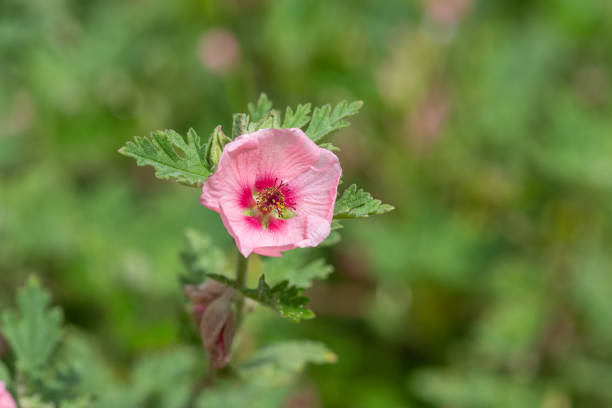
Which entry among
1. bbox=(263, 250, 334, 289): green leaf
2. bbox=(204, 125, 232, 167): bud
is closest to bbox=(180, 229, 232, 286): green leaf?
bbox=(263, 250, 334, 289): green leaf

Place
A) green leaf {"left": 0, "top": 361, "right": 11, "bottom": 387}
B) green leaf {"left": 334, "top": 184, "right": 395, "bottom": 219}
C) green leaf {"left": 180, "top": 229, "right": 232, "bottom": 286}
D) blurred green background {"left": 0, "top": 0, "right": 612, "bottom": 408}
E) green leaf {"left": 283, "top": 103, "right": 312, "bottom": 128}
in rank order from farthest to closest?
1. blurred green background {"left": 0, "top": 0, "right": 612, "bottom": 408}
2. green leaf {"left": 180, "top": 229, "right": 232, "bottom": 286}
3. green leaf {"left": 0, "top": 361, "right": 11, "bottom": 387}
4. green leaf {"left": 283, "top": 103, "right": 312, "bottom": 128}
5. green leaf {"left": 334, "top": 184, "right": 395, "bottom": 219}

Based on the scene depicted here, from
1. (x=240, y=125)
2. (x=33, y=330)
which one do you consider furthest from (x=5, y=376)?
(x=240, y=125)

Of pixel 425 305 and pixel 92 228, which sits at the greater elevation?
pixel 425 305

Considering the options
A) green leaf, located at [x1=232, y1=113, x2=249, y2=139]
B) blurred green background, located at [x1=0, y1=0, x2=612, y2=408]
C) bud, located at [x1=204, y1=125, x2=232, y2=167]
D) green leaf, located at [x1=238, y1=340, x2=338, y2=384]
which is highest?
blurred green background, located at [x1=0, y1=0, x2=612, y2=408]

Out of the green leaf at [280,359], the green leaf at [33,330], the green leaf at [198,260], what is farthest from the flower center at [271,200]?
the green leaf at [33,330]

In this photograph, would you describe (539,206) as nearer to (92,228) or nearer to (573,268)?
(573,268)

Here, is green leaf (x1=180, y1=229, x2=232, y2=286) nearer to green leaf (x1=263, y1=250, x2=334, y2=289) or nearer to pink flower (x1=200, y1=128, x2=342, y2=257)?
green leaf (x1=263, y1=250, x2=334, y2=289)

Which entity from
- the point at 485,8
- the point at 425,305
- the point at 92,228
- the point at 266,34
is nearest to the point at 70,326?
the point at 92,228
